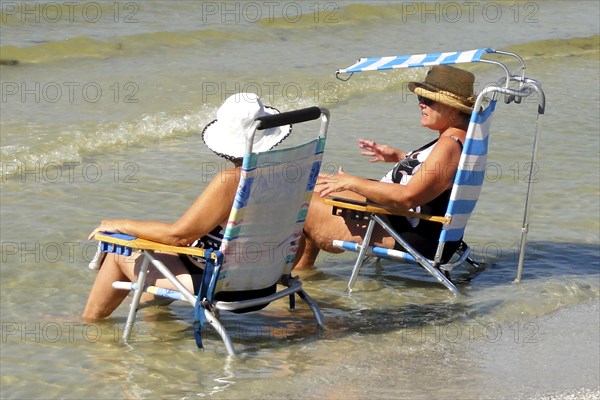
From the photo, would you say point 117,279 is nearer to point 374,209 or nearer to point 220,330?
point 220,330

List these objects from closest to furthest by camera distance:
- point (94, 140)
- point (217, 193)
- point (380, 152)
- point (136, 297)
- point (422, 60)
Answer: point (217, 193) → point (136, 297) → point (422, 60) → point (380, 152) → point (94, 140)

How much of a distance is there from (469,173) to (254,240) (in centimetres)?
143

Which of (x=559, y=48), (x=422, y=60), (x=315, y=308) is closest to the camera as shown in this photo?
(x=315, y=308)

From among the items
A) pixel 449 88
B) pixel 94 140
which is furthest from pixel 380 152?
pixel 94 140

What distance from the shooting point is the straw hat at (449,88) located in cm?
639

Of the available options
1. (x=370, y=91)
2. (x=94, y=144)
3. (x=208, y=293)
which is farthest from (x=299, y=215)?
(x=370, y=91)

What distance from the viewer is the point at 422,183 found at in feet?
20.4

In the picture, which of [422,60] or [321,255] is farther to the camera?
[321,255]

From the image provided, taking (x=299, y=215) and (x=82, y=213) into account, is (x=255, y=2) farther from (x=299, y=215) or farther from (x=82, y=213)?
(x=299, y=215)

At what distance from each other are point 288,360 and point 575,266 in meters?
2.47

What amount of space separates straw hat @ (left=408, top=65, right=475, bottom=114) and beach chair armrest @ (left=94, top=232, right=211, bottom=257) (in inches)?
71.6

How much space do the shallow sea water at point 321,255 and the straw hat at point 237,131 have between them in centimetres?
98

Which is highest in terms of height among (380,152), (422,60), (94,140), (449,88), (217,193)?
(422,60)

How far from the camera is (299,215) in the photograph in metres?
5.66
